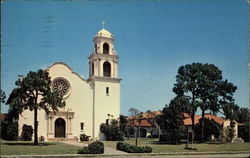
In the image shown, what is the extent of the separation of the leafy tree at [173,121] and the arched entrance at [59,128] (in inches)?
494

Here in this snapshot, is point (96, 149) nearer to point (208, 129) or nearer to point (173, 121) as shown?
point (173, 121)

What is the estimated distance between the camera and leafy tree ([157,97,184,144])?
38531 mm

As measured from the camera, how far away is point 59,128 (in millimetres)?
44031

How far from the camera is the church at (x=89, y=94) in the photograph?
4403 cm

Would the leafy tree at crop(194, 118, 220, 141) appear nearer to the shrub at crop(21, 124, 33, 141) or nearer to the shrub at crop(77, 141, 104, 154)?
the shrub at crop(21, 124, 33, 141)

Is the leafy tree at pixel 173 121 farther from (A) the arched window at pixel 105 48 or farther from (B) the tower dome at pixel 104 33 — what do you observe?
(B) the tower dome at pixel 104 33

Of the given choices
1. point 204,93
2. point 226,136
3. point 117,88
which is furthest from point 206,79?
point 117,88

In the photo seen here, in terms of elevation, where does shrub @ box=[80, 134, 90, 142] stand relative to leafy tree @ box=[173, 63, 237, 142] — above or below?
below

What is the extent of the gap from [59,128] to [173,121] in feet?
47.1

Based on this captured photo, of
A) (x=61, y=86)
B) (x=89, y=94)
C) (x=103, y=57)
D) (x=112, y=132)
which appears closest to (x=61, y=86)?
(x=61, y=86)

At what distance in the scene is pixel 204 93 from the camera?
137ft

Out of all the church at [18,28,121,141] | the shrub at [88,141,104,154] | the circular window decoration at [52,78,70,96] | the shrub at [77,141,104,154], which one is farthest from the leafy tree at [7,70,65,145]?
the circular window decoration at [52,78,70,96]

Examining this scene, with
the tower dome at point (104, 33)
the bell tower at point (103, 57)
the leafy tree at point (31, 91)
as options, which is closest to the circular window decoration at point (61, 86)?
the bell tower at point (103, 57)

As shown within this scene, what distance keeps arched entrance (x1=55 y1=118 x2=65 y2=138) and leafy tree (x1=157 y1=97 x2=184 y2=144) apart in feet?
41.2
